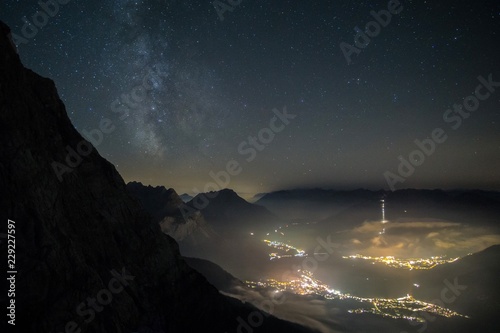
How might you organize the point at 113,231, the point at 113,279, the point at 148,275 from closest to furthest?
the point at 113,279, the point at 113,231, the point at 148,275

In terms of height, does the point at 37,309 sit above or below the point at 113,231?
below

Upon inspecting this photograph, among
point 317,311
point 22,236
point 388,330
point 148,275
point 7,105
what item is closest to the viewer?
point 22,236

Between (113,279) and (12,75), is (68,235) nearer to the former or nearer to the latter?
(113,279)

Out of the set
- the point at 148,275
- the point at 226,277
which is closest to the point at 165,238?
the point at 148,275

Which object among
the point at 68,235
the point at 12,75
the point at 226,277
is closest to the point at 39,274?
the point at 68,235

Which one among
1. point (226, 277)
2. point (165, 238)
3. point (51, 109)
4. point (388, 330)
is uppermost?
point (51, 109)

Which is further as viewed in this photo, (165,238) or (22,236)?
(165,238)
